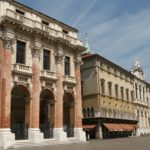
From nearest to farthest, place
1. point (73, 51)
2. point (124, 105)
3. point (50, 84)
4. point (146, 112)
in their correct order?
point (50, 84) → point (73, 51) → point (124, 105) → point (146, 112)

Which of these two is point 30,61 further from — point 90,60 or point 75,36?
point 90,60

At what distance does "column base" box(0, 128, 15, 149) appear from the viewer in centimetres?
2833

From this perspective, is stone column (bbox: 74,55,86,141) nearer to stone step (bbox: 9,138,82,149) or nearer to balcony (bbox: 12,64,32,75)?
stone step (bbox: 9,138,82,149)

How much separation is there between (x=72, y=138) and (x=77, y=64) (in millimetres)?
9669

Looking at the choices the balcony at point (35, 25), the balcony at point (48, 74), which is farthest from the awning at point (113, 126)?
the balcony at point (48, 74)

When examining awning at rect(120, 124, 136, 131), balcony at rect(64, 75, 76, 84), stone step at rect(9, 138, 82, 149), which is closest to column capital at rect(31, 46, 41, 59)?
balcony at rect(64, 75, 76, 84)

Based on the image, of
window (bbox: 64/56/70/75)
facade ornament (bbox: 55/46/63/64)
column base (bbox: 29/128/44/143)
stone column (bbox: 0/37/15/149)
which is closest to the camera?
stone column (bbox: 0/37/15/149)

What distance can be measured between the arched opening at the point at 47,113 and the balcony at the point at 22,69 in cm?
350

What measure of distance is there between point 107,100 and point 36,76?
19.9 metres

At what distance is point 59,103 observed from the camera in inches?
1417

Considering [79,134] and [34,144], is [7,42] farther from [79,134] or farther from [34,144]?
[79,134]

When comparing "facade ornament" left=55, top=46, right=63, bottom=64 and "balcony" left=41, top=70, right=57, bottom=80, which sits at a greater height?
"facade ornament" left=55, top=46, right=63, bottom=64

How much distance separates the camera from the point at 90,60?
162 feet

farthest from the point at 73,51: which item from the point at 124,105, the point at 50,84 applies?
the point at 124,105
